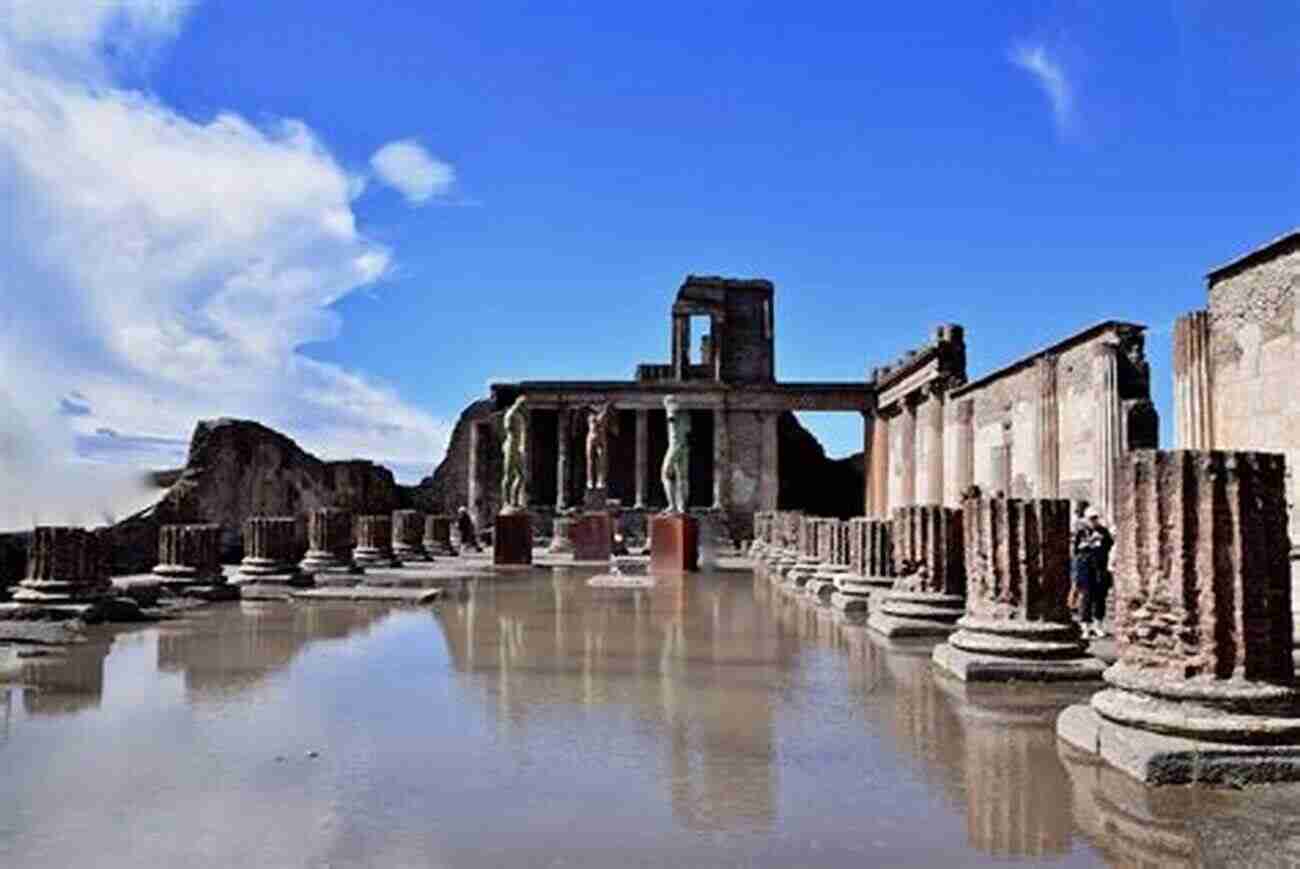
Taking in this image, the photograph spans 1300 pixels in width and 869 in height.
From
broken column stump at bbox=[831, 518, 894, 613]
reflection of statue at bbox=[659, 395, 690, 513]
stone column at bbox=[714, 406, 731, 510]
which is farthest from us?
stone column at bbox=[714, 406, 731, 510]

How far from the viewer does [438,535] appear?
32812 mm

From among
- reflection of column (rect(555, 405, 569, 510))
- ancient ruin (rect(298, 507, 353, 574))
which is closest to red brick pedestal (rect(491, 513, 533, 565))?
ancient ruin (rect(298, 507, 353, 574))

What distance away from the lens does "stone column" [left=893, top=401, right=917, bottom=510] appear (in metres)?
38.8

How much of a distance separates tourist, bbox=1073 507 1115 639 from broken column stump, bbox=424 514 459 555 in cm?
2200

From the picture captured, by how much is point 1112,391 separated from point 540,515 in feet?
96.4

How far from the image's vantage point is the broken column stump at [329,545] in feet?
68.1

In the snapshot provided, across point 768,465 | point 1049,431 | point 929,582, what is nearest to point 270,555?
point 929,582

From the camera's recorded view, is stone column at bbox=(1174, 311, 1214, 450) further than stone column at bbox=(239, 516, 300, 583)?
No

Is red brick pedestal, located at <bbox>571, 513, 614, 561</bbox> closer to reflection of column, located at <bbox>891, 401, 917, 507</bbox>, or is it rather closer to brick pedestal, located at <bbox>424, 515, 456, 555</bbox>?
brick pedestal, located at <bbox>424, 515, 456, 555</bbox>

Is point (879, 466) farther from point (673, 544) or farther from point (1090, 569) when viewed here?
point (1090, 569)

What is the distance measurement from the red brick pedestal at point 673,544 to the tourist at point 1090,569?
40.0 ft

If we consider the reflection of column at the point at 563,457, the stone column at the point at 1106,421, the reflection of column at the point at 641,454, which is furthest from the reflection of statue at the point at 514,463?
the reflection of column at the point at 641,454

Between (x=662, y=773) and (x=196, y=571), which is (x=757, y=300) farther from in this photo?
(x=662, y=773)

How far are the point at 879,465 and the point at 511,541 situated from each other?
22733 mm
